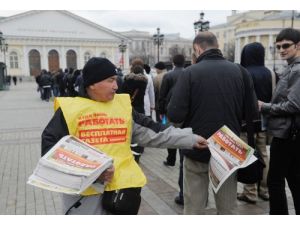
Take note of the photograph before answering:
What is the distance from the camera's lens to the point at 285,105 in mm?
3102

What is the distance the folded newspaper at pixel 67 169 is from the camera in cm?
202

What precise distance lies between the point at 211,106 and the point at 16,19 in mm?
64402

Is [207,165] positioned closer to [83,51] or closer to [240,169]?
[240,169]

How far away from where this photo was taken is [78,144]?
2.16 m

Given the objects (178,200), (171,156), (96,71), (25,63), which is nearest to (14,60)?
(25,63)

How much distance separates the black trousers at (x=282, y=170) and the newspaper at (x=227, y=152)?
2.04 ft

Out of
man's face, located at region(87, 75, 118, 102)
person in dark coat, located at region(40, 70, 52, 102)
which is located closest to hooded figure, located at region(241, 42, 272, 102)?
man's face, located at region(87, 75, 118, 102)

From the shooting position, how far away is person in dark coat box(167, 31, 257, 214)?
2.87m

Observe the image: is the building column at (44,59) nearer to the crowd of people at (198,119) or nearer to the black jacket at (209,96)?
the crowd of people at (198,119)

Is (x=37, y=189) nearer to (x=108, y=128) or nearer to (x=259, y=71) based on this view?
(x=108, y=128)

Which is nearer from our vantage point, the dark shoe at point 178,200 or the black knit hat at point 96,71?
the black knit hat at point 96,71

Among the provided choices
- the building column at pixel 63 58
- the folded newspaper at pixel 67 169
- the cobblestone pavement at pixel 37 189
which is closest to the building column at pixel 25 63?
the building column at pixel 63 58

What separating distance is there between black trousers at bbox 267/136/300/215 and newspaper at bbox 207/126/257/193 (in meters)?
0.62

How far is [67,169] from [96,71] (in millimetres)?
698
